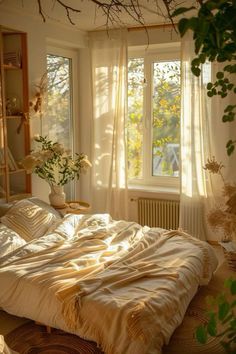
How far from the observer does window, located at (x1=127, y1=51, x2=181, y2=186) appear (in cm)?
473

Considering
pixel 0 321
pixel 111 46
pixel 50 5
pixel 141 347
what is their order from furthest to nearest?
pixel 111 46 < pixel 50 5 < pixel 0 321 < pixel 141 347

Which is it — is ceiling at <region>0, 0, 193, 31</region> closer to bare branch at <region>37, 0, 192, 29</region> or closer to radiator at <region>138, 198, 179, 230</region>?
bare branch at <region>37, 0, 192, 29</region>

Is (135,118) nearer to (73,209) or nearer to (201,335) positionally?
(73,209)

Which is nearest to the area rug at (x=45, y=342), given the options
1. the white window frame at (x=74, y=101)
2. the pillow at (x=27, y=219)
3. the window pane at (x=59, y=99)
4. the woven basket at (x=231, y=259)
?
the pillow at (x=27, y=219)

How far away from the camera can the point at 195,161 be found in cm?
438

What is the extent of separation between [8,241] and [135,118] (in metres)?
2.53

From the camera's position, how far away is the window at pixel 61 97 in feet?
15.5

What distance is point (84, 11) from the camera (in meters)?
3.88

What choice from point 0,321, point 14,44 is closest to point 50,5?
point 14,44

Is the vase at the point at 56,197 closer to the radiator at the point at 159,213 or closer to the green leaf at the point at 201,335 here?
the radiator at the point at 159,213

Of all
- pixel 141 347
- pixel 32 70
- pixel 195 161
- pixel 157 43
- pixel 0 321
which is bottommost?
pixel 0 321

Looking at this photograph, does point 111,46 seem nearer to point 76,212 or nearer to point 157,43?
point 157,43

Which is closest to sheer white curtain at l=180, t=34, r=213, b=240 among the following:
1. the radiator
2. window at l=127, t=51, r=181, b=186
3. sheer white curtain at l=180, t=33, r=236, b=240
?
sheer white curtain at l=180, t=33, r=236, b=240

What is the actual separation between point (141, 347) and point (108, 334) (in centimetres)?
21
